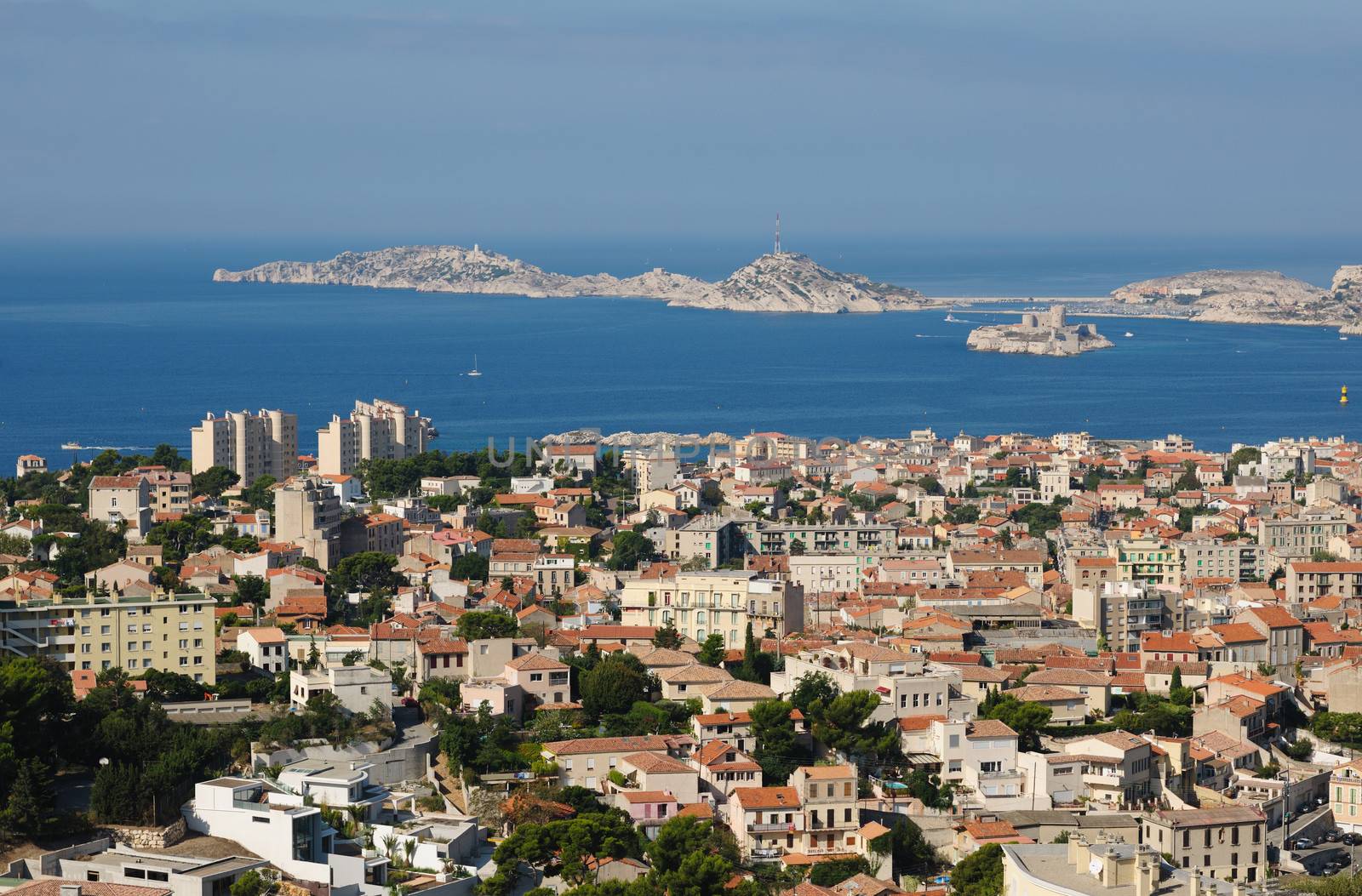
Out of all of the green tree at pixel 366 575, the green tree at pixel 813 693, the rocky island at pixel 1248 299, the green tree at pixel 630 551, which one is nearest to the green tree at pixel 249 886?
the green tree at pixel 813 693

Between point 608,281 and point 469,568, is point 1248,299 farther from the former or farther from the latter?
point 469,568

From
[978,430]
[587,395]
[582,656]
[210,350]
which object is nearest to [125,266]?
[210,350]

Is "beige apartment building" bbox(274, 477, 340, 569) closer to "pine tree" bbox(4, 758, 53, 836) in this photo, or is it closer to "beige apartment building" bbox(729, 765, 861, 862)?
"beige apartment building" bbox(729, 765, 861, 862)

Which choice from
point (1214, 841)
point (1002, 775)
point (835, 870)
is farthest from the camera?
point (1002, 775)

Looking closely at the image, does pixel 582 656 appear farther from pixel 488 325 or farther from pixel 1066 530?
pixel 488 325

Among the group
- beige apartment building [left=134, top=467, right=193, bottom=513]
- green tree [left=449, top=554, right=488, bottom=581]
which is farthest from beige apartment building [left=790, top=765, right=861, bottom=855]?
beige apartment building [left=134, top=467, right=193, bottom=513]

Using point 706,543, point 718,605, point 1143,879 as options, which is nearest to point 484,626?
point 718,605
